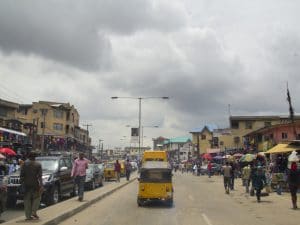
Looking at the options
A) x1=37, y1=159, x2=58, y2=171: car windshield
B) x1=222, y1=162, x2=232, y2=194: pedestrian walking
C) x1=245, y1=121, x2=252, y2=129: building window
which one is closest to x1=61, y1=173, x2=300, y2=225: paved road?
x1=37, y1=159, x2=58, y2=171: car windshield

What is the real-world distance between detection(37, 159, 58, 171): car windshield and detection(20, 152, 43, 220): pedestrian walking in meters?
7.12

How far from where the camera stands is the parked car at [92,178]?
2961 centimetres

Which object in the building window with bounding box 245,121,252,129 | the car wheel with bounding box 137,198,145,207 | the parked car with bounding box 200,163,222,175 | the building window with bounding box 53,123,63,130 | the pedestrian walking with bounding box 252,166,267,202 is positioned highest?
the building window with bounding box 53,123,63,130

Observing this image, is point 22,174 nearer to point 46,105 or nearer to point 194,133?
point 46,105

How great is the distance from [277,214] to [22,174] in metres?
8.83

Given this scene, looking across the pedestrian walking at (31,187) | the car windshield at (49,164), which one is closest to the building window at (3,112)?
the car windshield at (49,164)

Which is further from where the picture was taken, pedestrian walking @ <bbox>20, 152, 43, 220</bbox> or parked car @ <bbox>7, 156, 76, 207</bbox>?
parked car @ <bbox>7, 156, 76, 207</bbox>

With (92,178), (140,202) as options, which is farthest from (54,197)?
(92,178)

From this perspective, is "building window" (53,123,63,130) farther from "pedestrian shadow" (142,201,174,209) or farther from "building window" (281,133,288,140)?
"pedestrian shadow" (142,201,174,209)

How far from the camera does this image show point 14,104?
67688 millimetres

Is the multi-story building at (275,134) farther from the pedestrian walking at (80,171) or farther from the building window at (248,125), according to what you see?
the pedestrian walking at (80,171)

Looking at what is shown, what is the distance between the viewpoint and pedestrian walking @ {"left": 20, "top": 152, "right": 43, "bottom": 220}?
13.0 meters

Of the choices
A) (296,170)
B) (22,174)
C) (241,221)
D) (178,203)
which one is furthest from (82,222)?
(296,170)

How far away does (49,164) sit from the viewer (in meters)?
20.6
